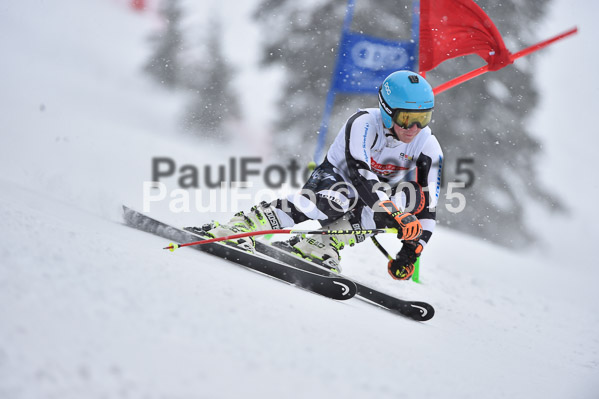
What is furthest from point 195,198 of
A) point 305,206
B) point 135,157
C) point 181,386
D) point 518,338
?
point 181,386

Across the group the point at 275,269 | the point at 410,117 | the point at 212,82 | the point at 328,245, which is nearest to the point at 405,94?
the point at 410,117

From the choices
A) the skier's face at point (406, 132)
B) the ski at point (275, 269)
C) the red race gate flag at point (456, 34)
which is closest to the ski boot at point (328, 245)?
the ski at point (275, 269)

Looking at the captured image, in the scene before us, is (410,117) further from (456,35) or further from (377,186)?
(456,35)

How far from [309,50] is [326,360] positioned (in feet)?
32.0

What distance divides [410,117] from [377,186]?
517 mm

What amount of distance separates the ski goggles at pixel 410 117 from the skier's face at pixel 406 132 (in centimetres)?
4

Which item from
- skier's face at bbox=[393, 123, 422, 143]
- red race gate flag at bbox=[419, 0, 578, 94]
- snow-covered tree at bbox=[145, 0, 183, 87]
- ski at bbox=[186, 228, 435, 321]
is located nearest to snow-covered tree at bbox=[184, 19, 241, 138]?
snow-covered tree at bbox=[145, 0, 183, 87]

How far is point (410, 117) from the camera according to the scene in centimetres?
346

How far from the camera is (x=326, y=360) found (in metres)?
1.94

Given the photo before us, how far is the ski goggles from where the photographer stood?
345 cm

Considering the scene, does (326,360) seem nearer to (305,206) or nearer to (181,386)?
(181,386)

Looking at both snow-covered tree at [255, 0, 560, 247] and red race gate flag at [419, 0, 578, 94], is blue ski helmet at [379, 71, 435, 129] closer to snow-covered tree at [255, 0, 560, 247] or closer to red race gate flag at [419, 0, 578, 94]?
red race gate flag at [419, 0, 578, 94]

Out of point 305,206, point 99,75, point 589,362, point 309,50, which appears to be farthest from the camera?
point 99,75

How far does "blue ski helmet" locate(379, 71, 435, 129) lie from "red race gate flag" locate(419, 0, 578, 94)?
171 centimetres
